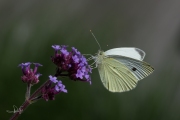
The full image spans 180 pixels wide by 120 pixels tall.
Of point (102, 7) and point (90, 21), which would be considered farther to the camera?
point (102, 7)

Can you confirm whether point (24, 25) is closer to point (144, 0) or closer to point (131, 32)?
point (131, 32)

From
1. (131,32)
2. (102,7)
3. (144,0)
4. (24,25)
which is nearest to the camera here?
(24,25)

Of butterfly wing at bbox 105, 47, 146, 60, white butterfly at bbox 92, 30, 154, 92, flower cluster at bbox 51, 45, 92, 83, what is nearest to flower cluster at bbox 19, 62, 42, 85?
flower cluster at bbox 51, 45, 92, 83

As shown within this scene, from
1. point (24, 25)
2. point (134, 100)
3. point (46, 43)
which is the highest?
point (24, 25)

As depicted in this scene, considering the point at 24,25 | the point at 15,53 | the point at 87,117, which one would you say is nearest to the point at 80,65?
the point at 87,117

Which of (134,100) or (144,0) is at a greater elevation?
(144,0)

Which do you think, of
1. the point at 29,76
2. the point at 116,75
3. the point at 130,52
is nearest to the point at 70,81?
the point at 116,75

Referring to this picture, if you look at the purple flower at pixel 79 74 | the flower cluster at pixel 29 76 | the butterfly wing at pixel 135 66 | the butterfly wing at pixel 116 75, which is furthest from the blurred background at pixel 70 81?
the purple flower at pixel 79 74

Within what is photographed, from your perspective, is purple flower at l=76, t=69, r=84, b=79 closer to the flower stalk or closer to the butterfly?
the flower stalk

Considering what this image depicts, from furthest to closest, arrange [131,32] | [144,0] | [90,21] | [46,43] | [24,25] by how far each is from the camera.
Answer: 1. [144,0]
2. [131,32]
3. [90,21]
4. [24,25]
5. [46,43]
